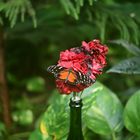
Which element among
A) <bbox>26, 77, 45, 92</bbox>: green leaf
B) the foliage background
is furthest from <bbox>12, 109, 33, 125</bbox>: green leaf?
<bbox>26, 77, 45, 92</bbox>: green leaf

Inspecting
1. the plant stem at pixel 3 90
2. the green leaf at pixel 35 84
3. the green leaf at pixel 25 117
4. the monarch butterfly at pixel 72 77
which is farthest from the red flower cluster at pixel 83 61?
the green leaf at pixel 35 84

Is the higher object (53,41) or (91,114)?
(53,41)

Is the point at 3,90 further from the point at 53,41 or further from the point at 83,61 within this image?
the point at 83,61

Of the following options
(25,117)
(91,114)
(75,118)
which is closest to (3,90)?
(25,117)

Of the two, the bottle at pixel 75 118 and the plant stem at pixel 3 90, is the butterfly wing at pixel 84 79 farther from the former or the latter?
the plant stem at pixel 3 90

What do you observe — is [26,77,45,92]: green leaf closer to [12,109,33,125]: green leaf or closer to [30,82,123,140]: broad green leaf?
[12,109,33,125]: green leaf

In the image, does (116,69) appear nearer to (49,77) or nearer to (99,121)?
(99,121)

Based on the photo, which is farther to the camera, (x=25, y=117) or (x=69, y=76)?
(x=25, y=117)
